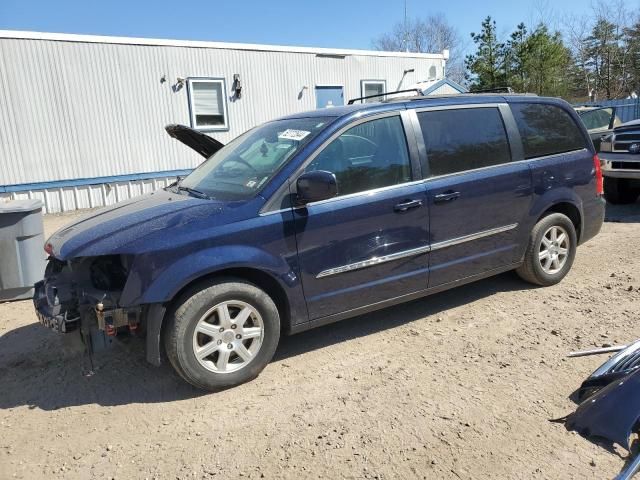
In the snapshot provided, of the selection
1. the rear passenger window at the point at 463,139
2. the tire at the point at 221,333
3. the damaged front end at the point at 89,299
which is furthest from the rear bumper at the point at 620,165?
the damaged front end at the point at 89,299

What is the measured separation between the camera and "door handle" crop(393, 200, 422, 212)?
155 inches

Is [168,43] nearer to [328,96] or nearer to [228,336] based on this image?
[328,96]

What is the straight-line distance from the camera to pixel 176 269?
321cm

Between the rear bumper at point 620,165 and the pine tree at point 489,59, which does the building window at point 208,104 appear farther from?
the pine tree at point 489,59

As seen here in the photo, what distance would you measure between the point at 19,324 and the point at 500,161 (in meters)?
4.60

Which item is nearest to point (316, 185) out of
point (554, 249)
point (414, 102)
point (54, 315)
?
point (414, 102)

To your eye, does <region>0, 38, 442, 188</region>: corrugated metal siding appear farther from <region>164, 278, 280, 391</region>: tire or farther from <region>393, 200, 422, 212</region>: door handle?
<region>393, 200, 422, 212</region>: door handle

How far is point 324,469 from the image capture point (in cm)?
268

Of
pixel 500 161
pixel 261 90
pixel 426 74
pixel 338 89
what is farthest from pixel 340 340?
pixel 426 74

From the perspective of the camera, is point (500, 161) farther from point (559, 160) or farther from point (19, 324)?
point (19, 324)

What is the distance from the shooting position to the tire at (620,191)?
9.06m

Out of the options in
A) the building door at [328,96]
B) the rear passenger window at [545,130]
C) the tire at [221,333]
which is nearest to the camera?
the tire at [221,333]

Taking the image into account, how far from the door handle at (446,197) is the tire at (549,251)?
107 centimetres

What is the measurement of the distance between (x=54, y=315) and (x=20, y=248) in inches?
98.8
